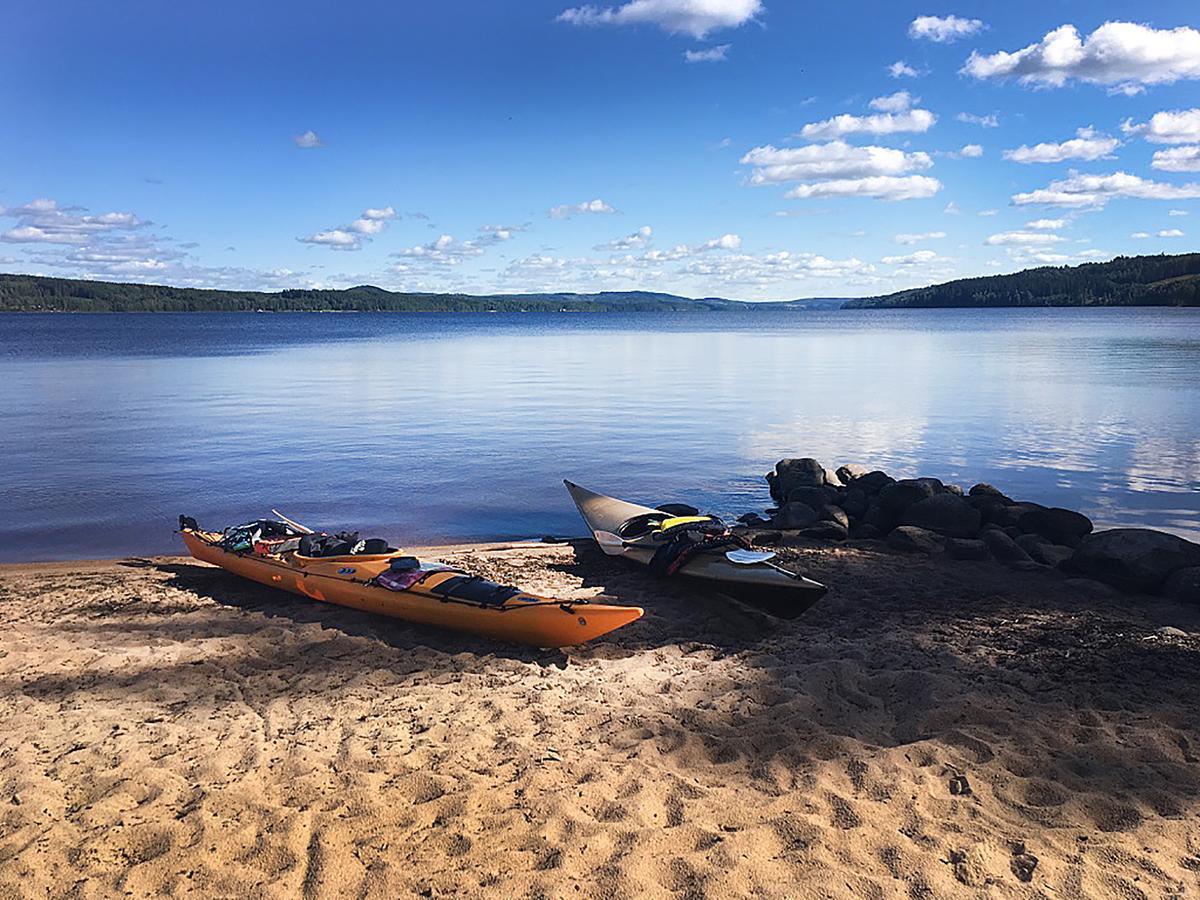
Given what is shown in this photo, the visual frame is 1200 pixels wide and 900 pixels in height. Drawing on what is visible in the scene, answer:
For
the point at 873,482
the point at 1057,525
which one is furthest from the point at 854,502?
the point at 1057,525

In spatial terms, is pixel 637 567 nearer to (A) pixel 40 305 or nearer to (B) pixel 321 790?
(B) pixel 321 790

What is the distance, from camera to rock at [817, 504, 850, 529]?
1498cm

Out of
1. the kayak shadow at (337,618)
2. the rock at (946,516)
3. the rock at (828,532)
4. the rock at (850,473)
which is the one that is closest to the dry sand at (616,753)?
the kayak shadow at (337,618)

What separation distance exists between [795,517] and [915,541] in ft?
8.68

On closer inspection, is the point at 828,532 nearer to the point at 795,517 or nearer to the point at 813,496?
the point at 795,517

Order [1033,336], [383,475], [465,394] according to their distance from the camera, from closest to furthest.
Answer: [383,475] → [465,394] → [1033,336]

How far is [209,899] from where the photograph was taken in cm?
484

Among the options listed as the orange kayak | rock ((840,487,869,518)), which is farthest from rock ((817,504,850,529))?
the orange kayak

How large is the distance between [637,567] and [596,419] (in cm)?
1830

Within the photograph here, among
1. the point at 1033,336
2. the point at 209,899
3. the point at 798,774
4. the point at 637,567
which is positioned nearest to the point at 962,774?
the point at 798,774

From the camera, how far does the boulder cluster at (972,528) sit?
10680 mm

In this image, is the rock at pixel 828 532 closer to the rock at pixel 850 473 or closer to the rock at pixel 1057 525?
the rock at pixel 1057 525

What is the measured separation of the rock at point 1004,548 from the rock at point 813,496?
3676 millimetres

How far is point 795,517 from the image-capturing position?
50.6 feet
